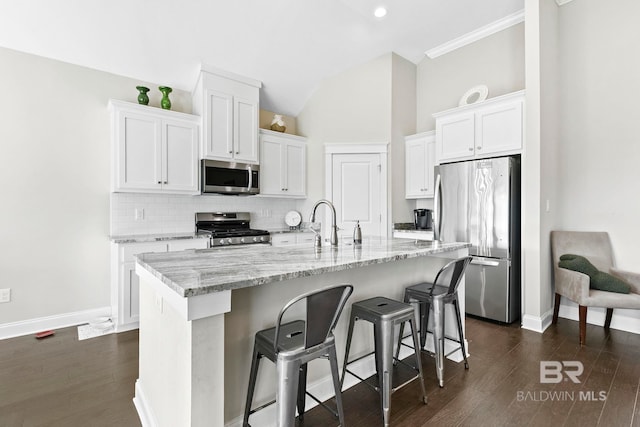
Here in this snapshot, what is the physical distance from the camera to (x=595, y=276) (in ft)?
10.1

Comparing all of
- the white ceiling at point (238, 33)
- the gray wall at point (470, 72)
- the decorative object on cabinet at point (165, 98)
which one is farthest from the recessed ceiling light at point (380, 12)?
the decorative object on cabinet at point (165, 98)

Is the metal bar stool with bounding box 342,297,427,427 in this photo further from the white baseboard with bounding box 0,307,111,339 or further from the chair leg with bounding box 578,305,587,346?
the white baseboard with bounding box 0,307,111,339

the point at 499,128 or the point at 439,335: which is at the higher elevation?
the point at 499,128

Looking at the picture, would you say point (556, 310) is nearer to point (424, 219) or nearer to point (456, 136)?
point (424, 219)

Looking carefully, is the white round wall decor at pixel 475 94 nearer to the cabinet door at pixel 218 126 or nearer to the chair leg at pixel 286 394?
the cabinet door at pixel 218 126

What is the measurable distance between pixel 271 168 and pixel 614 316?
173 inches

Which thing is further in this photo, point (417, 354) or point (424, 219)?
point (424, 219)

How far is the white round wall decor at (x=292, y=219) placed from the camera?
16.6 ft

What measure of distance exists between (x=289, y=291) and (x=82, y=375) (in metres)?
1.83

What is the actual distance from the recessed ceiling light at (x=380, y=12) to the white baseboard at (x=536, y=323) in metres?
3.83

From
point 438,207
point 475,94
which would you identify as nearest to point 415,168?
point 438,207

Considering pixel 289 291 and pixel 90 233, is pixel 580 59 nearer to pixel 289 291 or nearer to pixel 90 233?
pixel 289 291

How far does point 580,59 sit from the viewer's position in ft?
11.6

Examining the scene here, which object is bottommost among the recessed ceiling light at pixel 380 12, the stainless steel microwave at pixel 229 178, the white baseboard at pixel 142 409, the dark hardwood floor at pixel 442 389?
the dark hardwood floor at pixel 442 389
